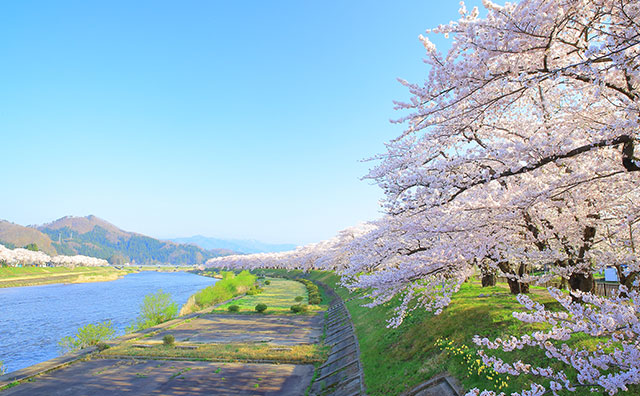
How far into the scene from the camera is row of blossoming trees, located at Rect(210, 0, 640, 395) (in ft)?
16.4

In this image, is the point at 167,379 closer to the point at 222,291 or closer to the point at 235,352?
the point at 235,352

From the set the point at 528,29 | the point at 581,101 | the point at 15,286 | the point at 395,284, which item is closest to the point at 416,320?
the point at 395,284

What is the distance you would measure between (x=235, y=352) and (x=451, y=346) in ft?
45.7

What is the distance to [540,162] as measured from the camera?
692 centimetres

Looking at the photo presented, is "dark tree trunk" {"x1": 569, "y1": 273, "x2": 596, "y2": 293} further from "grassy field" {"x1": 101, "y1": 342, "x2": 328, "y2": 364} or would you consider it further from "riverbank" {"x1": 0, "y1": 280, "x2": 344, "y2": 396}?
"grassy field" {"x1": 101, "y1": 342, "x2": 328, "y2": 364}

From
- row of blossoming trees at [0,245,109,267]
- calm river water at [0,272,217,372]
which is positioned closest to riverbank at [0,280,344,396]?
calm river water at [0,272,217,372]

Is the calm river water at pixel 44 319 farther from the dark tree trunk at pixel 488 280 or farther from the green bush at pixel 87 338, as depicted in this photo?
the dark tree trunk at pixel 488 280

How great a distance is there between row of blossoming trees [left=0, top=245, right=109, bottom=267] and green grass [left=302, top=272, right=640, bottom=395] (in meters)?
132

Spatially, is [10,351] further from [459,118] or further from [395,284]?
[459,118]

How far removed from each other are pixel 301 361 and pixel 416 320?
23.7 ft

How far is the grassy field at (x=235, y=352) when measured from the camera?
19.8 metres

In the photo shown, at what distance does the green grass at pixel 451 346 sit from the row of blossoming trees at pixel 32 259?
132 metres

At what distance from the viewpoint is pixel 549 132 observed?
7.83 meters

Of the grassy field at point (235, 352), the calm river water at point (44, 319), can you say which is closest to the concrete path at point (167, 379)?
the grassy field at point (235, 352)
